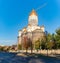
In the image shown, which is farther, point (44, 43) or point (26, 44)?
point (26, 44)

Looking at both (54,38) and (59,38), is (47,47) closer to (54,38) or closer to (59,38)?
(54,38)

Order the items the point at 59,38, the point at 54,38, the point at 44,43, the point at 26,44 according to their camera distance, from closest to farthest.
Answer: the point at 59,38 → the point at 54,38 → the point at 44,43 → the point at 26,44

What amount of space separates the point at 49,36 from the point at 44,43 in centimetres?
826

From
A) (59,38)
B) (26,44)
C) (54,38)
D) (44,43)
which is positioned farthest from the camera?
(26,44)

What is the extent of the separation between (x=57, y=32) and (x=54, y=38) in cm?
956

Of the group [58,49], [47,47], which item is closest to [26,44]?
[47,47]

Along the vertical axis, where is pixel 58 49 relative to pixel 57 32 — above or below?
below

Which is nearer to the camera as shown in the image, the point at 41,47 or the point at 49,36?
the point at 49,36

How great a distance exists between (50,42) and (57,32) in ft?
36.3

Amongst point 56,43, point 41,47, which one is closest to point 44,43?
point 41,47

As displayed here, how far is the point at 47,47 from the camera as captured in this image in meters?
136

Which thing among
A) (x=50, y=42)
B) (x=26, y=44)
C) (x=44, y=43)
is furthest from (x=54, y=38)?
(x=26, y=44)

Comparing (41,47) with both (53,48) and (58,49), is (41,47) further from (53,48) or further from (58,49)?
(58,49)

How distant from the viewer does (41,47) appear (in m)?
148
